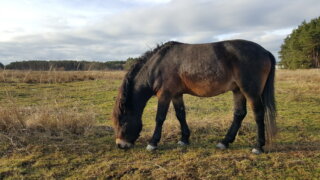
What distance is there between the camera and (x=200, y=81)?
191 inches

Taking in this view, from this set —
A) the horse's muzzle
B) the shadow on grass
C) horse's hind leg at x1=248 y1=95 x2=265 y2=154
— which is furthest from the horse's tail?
the horse's muzzle

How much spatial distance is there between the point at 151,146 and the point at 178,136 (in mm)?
1004

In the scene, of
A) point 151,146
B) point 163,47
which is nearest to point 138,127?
point 151,146

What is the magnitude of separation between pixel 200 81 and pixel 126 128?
1696 mm

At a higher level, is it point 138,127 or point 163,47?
point 163,47

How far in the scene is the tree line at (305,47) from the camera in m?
41.0

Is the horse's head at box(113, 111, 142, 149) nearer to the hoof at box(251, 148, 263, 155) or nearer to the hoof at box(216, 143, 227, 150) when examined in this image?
the hoof at box(216, 143, 227, 150)

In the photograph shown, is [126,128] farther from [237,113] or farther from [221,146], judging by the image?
[237,113]

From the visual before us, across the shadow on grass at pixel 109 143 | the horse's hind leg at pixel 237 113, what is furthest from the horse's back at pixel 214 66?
the shadow on grass at pixel 109 143

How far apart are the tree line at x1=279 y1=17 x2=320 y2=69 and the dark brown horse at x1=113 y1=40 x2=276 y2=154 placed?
41411 mm

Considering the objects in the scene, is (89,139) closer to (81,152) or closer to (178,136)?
(81,152)

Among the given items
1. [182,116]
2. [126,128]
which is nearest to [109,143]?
[126,128]

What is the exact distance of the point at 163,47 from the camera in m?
5.27

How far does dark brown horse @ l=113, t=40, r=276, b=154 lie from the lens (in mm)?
4680
